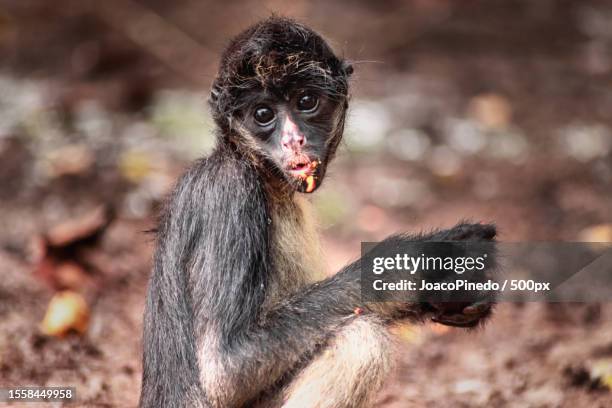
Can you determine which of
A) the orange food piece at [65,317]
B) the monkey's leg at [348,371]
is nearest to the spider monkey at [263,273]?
the monkey's leg at [348,371]

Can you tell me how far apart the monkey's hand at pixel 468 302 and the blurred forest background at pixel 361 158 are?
122 cm

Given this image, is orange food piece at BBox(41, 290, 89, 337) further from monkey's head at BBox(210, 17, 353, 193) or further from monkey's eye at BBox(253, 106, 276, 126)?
monkey's eye at BBox(253, 106, 276, 126)

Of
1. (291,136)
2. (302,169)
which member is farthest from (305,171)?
(291,136)

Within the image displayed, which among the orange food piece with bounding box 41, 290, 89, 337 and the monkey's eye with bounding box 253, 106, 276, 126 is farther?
the orange food piece with bounding box 41, 290, 89, 337

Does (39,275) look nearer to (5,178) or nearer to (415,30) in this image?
(5,178)

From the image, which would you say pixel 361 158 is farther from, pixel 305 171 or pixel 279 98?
pixel 305 171

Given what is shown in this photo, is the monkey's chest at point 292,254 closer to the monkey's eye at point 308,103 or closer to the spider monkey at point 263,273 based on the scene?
the spider monkey at point 263,273

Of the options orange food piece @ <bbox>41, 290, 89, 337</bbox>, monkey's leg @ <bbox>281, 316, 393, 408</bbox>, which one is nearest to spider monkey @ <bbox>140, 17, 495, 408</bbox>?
monkey's leg @ <bbox>281, 316, 393, 408</bbox>

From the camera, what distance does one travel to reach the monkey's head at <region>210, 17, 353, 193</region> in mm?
5020

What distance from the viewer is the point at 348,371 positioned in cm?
464

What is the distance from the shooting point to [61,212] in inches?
346

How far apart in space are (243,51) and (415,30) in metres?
8.19

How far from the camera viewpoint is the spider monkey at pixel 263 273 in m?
4.69

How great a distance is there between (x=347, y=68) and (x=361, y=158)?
15.7ft
